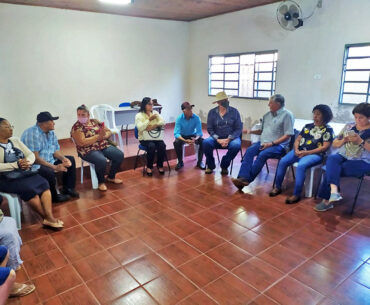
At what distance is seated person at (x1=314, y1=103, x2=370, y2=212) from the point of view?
110 inches

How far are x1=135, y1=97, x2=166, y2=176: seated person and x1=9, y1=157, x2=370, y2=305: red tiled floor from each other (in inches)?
28.9

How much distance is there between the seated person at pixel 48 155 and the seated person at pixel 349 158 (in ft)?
8.63

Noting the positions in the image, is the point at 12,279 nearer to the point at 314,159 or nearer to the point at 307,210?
the point at 307,210

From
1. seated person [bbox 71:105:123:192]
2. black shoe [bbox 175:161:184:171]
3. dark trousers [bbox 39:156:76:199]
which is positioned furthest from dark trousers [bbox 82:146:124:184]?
black shoe [bbox 175:161:184:171]

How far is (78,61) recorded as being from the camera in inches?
213

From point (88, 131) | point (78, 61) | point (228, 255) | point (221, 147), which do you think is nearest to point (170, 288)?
point (228, 255)

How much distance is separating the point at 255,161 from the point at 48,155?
2289 millimetres

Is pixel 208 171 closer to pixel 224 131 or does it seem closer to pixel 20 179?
pixel 224 131

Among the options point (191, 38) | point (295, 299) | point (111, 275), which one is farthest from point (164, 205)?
point (191, 38)

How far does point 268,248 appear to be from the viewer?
2.33 m

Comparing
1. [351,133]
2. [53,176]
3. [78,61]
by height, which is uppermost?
[78,61]

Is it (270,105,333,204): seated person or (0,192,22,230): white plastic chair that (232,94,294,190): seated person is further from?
(0,192,22,230): white plastic chair

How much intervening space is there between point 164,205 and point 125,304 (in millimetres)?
1402

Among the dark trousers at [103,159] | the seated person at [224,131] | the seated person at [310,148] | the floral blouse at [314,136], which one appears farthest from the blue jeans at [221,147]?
the dark trousers at [103,159]
